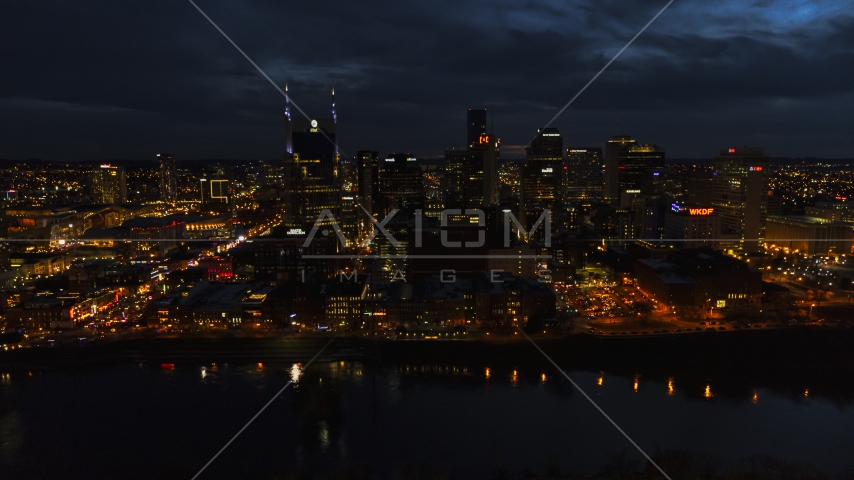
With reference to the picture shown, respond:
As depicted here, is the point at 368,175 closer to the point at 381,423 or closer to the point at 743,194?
the point at 743,194

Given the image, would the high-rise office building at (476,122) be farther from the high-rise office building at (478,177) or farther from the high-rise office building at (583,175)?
the high-rise office building at (583,175)

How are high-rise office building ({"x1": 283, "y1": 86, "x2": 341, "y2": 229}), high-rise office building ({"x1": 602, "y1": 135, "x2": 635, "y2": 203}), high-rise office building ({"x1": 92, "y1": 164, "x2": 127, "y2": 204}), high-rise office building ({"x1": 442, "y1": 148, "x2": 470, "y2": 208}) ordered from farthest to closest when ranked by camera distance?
high-rise office building ({"x1": 92, "y1": 164, "x2": 127, "y2": 204}), high-rise office building ({"x1": 602, "y1": 135, "x2": 635, "y2": 203}), high-rise office building ({"x1": 442, "y1": 148, "x2": 470, "y2": 208}), high-rise office building ({"x1": 283, "y1": 86, "x2": 341, "y2": 229})

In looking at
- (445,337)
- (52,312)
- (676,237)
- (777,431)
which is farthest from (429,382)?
(676,237)

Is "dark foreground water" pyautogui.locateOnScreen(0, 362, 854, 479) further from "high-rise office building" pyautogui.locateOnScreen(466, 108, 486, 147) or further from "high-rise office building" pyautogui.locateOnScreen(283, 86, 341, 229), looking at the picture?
"high-rise office building" pyautogui.locateOnScreen(466, 108, 486, 147)

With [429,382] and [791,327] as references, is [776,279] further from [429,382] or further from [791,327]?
[429,382]

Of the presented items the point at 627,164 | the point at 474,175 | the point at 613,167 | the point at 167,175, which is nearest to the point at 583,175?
the point at 613,167

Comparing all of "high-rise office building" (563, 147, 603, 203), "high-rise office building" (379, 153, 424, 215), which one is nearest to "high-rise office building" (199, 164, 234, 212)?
"high-rise office building" (379, 153, 424, 215)
